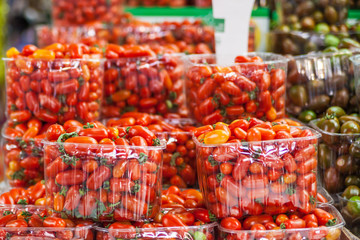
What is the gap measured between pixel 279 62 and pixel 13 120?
53.4 inches

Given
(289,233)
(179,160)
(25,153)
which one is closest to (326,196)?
(289,233)

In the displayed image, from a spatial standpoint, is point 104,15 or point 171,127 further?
point 104,15

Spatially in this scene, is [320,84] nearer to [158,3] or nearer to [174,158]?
[174,158]

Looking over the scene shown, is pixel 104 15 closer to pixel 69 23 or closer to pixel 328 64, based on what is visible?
pixel 69 23

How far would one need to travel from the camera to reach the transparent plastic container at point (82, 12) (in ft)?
13.7

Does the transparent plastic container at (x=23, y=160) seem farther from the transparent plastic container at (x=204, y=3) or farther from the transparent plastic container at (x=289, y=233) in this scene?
the transparent plastic container at (x=204, y=3)

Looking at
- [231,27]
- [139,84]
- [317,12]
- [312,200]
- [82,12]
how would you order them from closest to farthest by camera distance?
1. [312,200]
2. [231,27]
3. [139,84]
4. [317,12]
5. [82,12]

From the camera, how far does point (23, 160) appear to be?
2221 mm

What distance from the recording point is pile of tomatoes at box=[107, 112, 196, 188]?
215cm

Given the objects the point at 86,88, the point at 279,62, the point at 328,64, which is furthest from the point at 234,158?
the point at 328,64

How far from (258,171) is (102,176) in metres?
0.56

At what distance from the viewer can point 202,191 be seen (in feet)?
5.91

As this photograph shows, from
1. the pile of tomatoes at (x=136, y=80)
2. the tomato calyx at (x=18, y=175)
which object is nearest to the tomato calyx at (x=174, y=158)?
the pile of tomatoes at (x=136, y=80)

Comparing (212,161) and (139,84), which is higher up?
(139,84)
